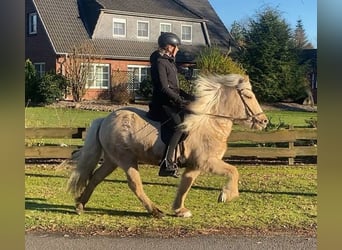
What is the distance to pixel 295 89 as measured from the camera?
2.48 m

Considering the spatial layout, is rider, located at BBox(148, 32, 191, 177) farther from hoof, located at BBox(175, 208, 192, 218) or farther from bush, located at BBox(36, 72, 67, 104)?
bush, located at BBox(36, 72, 67, 104)

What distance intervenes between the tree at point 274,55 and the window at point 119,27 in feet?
1.93

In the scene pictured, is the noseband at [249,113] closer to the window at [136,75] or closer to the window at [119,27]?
the window at [136,75]

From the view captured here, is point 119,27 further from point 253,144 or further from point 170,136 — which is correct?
point 253,144

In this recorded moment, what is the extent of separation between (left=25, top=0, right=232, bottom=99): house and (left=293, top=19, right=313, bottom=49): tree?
1.05ft

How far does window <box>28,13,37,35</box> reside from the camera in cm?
221

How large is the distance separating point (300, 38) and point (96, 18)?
99 centimetres

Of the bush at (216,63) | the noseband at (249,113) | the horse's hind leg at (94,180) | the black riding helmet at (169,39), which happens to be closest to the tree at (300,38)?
the bush at (216,63)

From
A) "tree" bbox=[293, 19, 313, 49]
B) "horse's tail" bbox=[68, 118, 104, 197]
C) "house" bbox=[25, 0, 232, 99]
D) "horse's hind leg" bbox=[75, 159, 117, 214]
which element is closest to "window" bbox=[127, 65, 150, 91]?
"house" bbox=[25, 0, 232, 99]

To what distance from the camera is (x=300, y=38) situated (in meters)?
2.34
